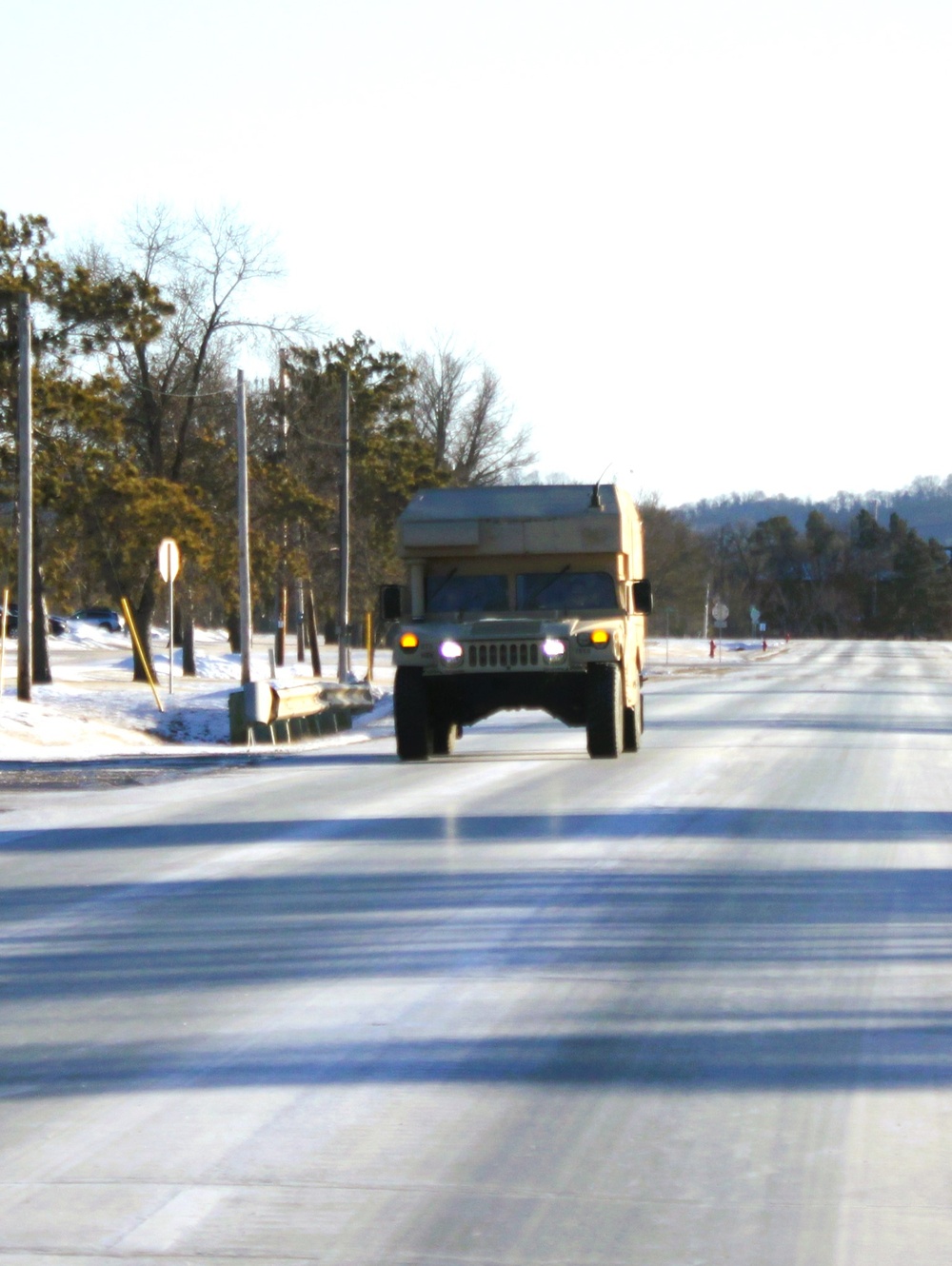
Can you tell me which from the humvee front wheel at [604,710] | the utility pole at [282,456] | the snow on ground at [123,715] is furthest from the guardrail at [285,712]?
the utility pole at [282,456]

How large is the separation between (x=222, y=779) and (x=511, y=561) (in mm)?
4454

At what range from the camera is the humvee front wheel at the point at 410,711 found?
60.6 ft

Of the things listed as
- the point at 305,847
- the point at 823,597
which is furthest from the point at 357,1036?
the point at 823,597

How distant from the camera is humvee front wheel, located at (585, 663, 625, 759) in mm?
18219

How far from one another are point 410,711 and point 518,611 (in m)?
1.79

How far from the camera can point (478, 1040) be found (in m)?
5.90

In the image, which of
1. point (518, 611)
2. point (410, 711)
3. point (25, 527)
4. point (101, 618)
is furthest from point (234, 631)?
point (410, 711)

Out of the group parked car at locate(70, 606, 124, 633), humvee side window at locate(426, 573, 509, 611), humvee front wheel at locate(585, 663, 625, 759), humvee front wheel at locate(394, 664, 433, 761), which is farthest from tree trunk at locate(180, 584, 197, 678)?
parked car at locate(70, 606, 124, 633)

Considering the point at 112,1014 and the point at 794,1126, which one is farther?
the point at 112,1014

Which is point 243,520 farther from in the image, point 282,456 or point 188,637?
point 282,456

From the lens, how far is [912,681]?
52312mm

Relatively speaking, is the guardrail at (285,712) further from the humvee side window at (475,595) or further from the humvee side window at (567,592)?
the humvee side window at (567,592)

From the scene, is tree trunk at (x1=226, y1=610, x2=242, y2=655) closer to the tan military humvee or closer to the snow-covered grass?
the snow-covered grass

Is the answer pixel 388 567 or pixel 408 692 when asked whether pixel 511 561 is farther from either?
pixel 388 567
